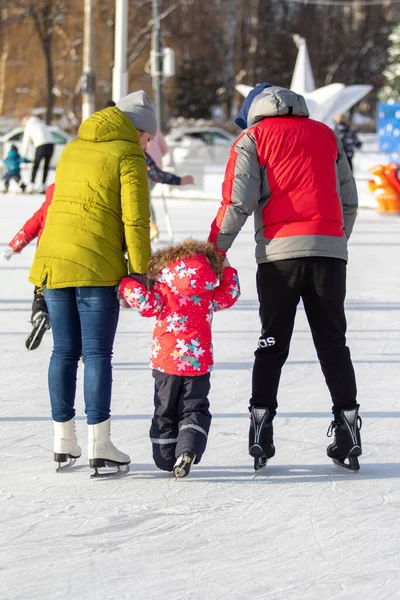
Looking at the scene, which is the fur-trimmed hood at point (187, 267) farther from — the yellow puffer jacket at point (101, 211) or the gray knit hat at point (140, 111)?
the gray knit hat at point (140, 111)

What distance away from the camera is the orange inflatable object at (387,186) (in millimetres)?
17828

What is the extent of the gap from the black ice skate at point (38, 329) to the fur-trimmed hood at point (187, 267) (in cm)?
107

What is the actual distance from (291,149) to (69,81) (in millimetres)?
47939

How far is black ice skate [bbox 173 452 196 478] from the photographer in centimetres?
425

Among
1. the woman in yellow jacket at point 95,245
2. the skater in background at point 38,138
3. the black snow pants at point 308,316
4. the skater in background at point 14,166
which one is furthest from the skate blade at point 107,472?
the skater in background at point 14,166

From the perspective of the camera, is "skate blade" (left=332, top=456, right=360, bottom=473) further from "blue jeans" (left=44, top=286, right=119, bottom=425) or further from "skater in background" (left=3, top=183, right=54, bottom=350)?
"skater in background" (left=3, top=183, right=54, bottom=350)

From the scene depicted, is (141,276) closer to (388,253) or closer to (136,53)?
(388,253)

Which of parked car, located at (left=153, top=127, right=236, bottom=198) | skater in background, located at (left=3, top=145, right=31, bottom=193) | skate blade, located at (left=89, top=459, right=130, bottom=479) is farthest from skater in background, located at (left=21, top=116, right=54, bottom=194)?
skate blade, located at (left=89, top=459, right=130, bottom=479)

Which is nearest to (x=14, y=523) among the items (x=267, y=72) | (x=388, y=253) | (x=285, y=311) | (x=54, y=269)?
(x=54, y=269)

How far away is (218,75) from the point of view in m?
60.0

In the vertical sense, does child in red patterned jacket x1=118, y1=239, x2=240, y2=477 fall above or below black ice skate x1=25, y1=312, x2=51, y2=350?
above

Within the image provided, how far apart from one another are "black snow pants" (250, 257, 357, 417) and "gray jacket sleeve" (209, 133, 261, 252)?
0.22 meters

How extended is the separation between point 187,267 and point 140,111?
1.99ft

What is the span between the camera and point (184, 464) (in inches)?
168
